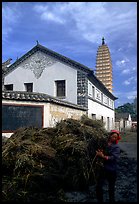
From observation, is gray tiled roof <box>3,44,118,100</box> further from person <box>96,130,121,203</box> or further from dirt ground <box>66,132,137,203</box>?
person <box>96,130,121,203</box>

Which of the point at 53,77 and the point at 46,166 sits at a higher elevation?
the point at 53,77

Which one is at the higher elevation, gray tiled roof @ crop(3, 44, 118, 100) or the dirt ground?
gray tiled roof @ crop(3, 44, 118, 100)

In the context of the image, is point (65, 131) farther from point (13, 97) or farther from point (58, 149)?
point (13, 97)

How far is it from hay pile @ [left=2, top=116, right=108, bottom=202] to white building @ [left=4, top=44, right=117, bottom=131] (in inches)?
484

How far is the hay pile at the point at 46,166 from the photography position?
550 centimetres

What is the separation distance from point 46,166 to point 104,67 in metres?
42.3

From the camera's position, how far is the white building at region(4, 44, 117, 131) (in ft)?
63.5

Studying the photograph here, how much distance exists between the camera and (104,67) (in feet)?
154

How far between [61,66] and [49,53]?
1649 millimetres

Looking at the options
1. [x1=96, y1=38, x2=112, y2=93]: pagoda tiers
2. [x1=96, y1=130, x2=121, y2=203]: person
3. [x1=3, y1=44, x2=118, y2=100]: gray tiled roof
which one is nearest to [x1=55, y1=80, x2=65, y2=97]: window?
[x1=3, y1=44, x2=118, y2=100]: gray tiled roof

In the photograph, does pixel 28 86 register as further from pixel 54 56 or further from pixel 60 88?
pixel 54 56

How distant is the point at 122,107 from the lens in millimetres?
101750

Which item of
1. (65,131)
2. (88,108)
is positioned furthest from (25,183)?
(88,108)

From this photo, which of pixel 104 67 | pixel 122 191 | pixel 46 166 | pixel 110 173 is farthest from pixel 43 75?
pixel 104 67
